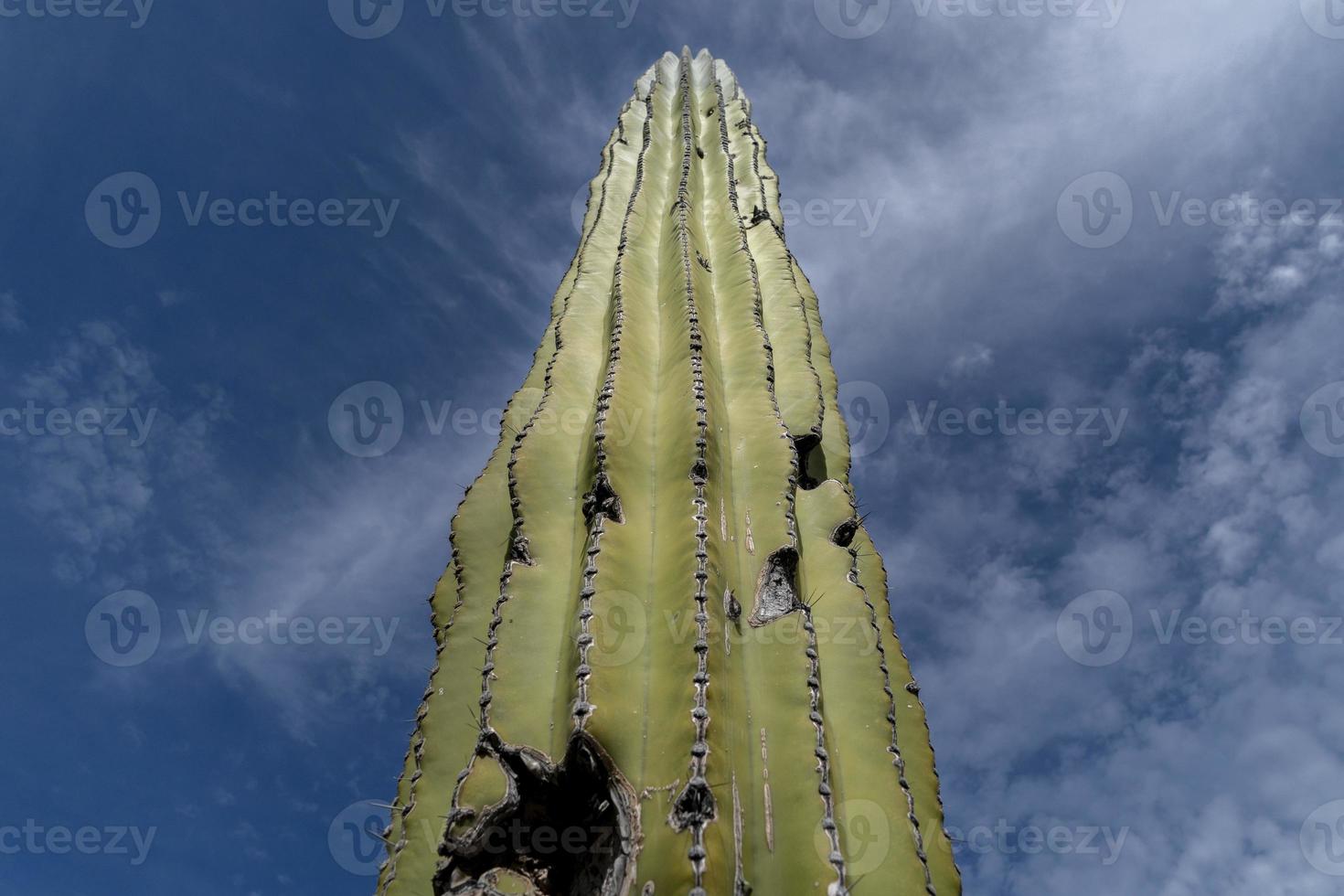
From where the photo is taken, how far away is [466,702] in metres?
3.24

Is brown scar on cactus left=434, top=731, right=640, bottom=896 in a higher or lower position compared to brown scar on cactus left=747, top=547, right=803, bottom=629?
lower

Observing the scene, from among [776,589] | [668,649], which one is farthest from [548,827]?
[776,589]

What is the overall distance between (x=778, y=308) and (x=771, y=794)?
3.31 metres

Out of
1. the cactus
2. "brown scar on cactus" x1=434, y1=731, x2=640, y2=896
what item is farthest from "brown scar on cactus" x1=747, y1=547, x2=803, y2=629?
"brown scar on cactus" x1=434, y1=731, x2=640, y2=896

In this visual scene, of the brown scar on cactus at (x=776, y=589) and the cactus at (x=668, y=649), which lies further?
the brown scar on cactus at (x=776, y=589)

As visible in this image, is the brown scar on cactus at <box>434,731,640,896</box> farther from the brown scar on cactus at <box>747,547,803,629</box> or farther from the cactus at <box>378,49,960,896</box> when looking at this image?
the brown scar on cactus at <box>747,547,803,629</box>

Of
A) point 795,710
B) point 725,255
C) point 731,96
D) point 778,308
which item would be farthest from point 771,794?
point 731,96

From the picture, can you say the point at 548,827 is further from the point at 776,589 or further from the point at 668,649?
the point at 776,589

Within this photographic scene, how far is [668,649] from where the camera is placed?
2.85 m

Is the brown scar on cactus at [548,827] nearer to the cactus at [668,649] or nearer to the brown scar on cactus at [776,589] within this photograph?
the cactus at [668,649]

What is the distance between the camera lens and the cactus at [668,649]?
8.19ft

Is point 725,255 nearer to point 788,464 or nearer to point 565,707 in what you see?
point 788,464

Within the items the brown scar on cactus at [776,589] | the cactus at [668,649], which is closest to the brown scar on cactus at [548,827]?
the cactus at [668,649]

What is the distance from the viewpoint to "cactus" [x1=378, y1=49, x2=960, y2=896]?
250 centimetres
